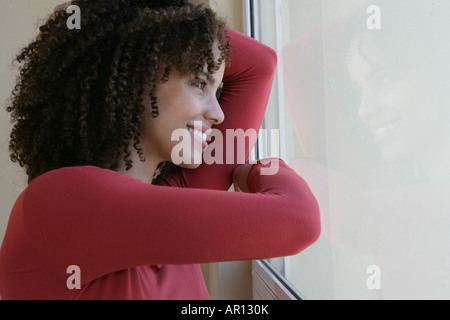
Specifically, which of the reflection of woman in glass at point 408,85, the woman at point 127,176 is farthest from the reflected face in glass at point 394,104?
the woman at point 127,176

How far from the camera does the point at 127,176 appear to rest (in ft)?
1.78

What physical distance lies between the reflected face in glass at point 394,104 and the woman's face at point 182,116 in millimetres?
284

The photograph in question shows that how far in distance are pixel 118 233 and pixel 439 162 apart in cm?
46

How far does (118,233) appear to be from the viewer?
476mm

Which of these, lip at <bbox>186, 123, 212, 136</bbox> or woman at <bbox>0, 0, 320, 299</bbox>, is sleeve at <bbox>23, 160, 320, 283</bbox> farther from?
lip at <bbox>186, 123, 212, 136</bbox>

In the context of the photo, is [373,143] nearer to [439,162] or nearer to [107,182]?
[439,162]

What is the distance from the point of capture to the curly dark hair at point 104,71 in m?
0.62

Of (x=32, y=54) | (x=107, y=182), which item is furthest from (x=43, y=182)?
(x=32, y=54)

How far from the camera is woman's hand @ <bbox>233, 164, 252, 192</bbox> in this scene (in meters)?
0.78

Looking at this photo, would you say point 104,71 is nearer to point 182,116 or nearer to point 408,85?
point 182,116

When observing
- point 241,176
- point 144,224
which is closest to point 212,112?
point 241,176

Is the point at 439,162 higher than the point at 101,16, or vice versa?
the point at 101,16
